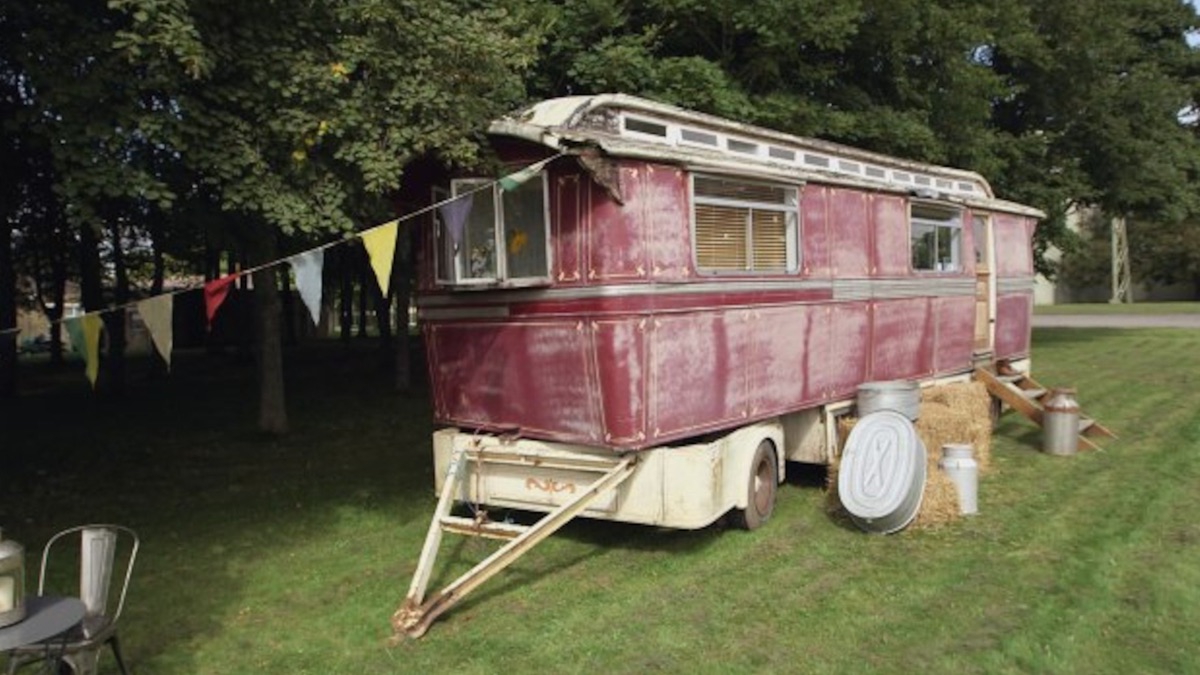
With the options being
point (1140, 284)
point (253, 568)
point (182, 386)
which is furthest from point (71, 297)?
point (1140, 284)

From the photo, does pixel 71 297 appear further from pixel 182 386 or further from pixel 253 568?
pixel 253 568

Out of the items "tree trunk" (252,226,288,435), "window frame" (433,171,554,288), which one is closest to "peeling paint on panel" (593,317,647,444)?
"window frame" (433,171,554,288)

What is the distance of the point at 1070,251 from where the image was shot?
86.1 feet

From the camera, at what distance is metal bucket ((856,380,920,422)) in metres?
9.16

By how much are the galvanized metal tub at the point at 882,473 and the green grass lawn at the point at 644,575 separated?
18 cm

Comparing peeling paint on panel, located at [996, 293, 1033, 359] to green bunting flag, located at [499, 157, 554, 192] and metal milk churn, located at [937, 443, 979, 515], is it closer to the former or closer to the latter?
metal milk churn, located at [937, 443, 979, 515]

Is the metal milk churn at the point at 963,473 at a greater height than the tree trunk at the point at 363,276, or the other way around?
the tree trunk at the point at 363,276

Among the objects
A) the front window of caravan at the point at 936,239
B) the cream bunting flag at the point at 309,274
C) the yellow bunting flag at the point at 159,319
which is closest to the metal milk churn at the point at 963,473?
the front window of caravan at the point at 936,239

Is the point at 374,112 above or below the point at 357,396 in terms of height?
above

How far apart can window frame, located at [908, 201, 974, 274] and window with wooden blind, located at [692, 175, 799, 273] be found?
280 cm

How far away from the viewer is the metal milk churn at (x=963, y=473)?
8086 millimetres

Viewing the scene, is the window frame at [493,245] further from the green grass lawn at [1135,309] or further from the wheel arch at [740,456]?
the green grass lawn at [1135,309]

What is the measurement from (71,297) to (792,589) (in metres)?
55.4

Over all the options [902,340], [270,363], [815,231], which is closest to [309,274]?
[815,231]
